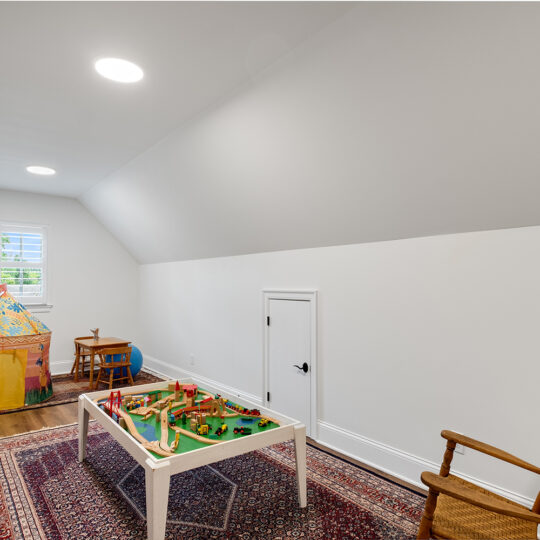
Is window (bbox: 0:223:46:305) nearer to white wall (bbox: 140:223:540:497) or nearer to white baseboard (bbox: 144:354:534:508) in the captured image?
white wall (bbox: 140:223:540:497)

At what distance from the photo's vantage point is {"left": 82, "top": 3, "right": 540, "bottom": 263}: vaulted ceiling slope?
1.70m

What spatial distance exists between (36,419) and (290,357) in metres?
2.61

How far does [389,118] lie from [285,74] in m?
0.64

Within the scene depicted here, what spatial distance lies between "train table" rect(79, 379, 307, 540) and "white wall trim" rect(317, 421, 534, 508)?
741 millimetres

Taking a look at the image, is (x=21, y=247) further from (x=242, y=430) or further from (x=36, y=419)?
(x=242, y=430)

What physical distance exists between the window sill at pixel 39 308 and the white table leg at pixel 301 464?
4594mm

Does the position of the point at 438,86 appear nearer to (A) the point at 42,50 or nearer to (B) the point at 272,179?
(B) the point at 272,179

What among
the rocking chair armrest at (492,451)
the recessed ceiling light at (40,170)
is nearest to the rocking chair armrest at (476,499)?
the rocking chair armrest at (492,451)

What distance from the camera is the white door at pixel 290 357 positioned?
11.5 feet

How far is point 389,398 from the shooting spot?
2846 millimetres

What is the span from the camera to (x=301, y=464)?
7.94ft

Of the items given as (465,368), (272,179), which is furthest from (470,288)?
(272,179)

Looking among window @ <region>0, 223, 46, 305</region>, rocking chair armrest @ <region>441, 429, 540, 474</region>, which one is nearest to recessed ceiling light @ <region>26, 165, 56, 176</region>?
window @ <region>0, 223, 46, 305</region>

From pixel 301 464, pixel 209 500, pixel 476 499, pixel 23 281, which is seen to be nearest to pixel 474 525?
pixel 476 499
